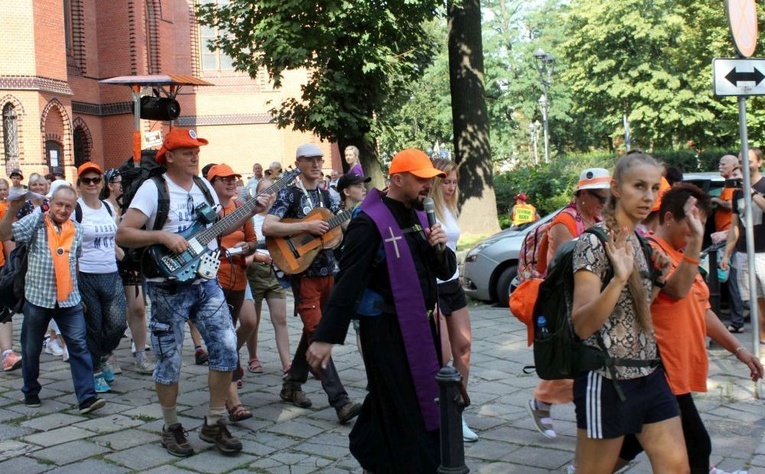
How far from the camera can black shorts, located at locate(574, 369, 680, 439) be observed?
3.75m

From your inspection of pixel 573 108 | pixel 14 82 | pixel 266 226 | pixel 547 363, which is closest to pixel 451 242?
pixel 266 226

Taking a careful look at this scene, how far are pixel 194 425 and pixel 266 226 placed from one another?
163 centimetres

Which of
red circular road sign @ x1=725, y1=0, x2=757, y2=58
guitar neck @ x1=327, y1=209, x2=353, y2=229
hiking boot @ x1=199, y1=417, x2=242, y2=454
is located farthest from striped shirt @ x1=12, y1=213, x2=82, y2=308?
red circular road sign @ x1=725, y1=0, x2=757, y2=58

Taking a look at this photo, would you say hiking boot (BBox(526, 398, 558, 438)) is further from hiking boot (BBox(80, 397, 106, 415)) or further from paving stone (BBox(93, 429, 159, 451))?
hiking boot (BBox(80, 397, 106, 415))

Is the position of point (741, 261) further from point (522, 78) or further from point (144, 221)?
point (522, 78)

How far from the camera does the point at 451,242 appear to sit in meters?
6.43

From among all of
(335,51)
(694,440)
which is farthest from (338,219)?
(335,51)

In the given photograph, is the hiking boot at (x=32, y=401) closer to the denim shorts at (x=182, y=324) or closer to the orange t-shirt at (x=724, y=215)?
the denim shorts at (x=182, y=324)

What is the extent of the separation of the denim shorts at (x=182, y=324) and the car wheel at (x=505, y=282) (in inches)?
270

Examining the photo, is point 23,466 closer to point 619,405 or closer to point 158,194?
point 158,194

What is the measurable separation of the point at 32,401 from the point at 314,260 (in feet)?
8.83

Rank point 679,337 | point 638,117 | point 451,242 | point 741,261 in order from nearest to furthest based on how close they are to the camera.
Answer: point 679,337 < point 451,242 < point 741,261 < point 638,117

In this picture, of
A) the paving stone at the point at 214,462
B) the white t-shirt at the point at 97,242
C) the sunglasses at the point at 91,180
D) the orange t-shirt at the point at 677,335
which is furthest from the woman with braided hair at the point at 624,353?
the sunglasses at the point at 91,180

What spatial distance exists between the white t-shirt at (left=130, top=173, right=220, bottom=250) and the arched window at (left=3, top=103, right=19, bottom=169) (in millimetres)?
25719
